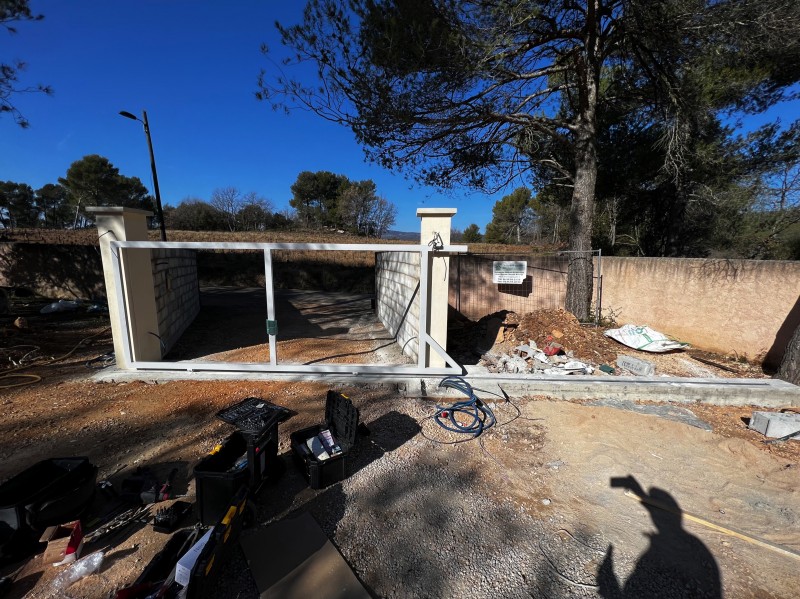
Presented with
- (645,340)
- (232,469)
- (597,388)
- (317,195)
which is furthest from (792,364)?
→ (317,195)

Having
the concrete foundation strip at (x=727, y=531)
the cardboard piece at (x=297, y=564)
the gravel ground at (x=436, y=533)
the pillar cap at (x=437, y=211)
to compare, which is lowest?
the concrete foundation strip at (x=727, y=531)

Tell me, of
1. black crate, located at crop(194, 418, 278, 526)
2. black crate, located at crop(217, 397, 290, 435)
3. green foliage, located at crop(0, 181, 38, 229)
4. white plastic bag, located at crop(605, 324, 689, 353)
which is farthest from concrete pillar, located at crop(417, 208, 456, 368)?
green foliage, located at crop(0, 181, 38, 229)

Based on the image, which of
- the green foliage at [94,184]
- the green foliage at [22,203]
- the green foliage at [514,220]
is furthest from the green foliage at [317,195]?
the green foliage at [22,203]

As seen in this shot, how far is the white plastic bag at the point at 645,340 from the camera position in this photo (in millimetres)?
5953

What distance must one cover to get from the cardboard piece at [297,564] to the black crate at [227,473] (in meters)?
0.25

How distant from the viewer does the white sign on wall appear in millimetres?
7625

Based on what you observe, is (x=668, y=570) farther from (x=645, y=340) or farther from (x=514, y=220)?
(x=514, y=220)

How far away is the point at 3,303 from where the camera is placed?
7.20m

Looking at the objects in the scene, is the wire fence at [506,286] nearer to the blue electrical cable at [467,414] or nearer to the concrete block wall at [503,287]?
the concrete block wall at [503,287]

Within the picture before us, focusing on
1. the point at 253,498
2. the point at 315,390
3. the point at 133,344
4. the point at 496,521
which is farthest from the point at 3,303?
the point at 496,521

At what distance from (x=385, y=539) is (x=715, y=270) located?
7360mm

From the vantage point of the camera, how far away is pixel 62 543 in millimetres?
1721

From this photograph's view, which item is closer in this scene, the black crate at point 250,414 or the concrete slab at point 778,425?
the black crate at point 250,414

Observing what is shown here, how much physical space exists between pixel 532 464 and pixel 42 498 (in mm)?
3197
